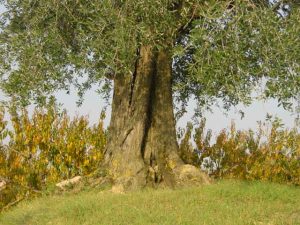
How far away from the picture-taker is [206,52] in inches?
584

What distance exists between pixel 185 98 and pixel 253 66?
8.55 m

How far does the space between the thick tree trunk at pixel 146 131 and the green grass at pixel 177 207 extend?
143cm

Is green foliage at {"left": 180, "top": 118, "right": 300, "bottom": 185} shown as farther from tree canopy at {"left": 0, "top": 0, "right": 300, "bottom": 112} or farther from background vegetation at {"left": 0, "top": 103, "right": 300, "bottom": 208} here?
tree canopy at {"left": 0, "top": 0, "right": 300, "bottom": 112}

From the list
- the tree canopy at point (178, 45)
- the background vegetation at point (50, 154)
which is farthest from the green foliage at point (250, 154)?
the tree canopy at point (178, 45)

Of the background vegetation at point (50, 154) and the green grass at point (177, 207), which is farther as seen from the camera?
the background vegetation at point (50, 154)

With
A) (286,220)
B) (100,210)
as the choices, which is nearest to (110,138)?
(100,210)

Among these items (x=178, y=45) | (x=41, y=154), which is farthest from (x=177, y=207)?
(x=41, y=154)

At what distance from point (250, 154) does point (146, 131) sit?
20.1 feet

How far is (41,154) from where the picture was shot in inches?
815

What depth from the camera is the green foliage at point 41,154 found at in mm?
20469

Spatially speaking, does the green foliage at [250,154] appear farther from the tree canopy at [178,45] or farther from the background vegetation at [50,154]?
the tree canopy at [178,45]

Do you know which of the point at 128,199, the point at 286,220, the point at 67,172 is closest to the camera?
the point at 286,220

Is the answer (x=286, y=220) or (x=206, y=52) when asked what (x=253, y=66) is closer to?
(x=206, y=52)

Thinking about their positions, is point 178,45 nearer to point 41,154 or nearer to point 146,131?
point 146,131
